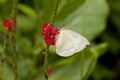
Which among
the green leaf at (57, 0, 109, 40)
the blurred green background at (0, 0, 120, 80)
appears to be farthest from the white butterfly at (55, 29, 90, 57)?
the green leaf at (57, 0, 109, 40)

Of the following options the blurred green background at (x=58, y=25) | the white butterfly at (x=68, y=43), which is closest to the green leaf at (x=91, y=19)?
the blurred green background at (x=58, y=25)

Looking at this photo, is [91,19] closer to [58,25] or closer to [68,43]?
[58,25]

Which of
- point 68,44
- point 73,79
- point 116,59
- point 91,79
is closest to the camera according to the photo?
point 68,44

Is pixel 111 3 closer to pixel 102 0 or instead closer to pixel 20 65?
pixel 102 0

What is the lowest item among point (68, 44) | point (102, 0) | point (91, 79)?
point (91, 79)

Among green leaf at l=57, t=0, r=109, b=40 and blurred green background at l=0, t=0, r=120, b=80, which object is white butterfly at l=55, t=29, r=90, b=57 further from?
green leaf at l=57, t=0, r=109, b=40

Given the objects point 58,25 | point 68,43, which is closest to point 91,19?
point 58,25

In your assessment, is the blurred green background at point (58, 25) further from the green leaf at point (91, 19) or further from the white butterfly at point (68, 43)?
the white butterfly at point (68, 43)

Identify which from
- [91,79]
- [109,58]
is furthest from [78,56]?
[109,58]
